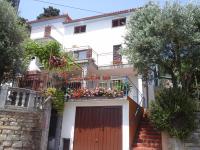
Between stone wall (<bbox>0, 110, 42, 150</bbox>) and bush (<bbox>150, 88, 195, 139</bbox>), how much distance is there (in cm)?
549

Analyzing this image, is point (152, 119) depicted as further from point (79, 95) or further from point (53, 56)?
point (53, 56)

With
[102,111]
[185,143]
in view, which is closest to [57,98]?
[102,111]

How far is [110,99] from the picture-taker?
1252 centimetres

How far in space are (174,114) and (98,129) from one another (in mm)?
3769

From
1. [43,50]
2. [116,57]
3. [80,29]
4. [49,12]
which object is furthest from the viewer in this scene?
[49,12]

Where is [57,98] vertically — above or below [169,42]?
below

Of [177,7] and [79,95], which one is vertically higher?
[177,7]

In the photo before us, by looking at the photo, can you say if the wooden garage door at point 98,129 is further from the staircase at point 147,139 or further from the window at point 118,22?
the window at point 118,22

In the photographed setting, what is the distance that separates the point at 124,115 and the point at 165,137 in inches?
85.6

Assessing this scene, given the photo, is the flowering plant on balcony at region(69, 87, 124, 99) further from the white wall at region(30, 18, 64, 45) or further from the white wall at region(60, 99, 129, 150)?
the white wall at region(30, 18, 64, 45)

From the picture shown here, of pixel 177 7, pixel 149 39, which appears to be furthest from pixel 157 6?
pixel 149 39

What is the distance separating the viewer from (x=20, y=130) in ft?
36.2

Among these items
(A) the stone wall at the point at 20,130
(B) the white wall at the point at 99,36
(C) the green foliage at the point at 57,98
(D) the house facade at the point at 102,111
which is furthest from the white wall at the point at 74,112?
(B) the white wall at the point at 99,36

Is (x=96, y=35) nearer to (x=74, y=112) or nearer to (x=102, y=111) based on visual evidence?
(x=74, y=112)
